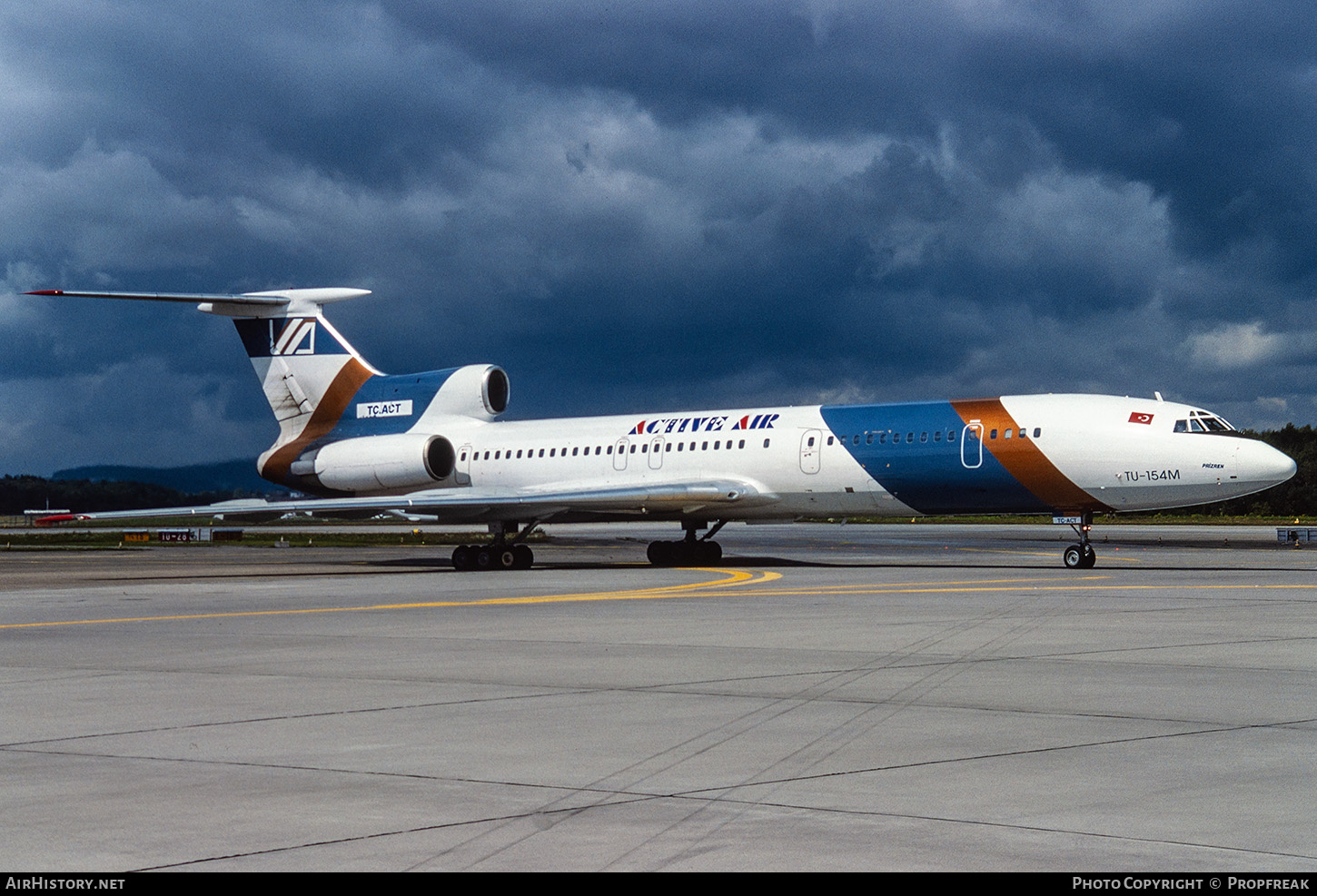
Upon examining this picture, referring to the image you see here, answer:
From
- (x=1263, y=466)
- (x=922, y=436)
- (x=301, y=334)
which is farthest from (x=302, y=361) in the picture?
(x=1263, y=466)

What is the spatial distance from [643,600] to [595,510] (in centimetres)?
1377

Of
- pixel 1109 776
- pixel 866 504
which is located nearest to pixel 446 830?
pixel 1109 776

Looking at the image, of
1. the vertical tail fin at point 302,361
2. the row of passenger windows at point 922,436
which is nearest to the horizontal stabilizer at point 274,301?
the vertical tail fin at point 302,361

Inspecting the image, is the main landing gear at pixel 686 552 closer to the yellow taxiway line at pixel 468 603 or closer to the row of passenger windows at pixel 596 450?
the row of passenger windows at pixel 596 450

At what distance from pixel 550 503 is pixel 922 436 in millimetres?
9456

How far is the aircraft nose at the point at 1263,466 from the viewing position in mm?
27828

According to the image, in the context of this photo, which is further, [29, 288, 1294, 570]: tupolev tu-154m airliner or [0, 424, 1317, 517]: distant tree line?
[0, 424, 1317, 517]: distant tree line

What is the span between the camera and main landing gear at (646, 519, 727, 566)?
35.7 metres

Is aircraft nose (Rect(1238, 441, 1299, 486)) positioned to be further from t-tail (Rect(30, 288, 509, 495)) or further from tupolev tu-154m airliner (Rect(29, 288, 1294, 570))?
t-tail (Rect(30, 288, 509, 495))

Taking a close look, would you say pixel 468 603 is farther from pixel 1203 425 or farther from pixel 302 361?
pixel 302 361

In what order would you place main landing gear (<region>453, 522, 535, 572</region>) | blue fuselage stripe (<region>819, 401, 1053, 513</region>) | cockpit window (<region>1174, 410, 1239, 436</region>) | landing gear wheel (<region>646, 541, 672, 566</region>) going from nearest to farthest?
cockpit window (<region>1174, 410, 1239, 436</region>) < blue fuselage stripe (<region>819, 401, 1053, 513</region>) < main landing gear (<region>453, 522, 535, 572</region>) < landing gear wheel (<region>646, 541, 672, 566</region>)

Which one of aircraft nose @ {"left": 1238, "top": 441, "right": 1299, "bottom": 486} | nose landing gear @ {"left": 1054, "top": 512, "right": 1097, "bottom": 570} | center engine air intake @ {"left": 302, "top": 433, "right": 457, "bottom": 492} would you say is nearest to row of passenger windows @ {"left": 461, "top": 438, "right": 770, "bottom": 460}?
center engine air intake @ {"left": 302, "top": 433, "right": 457, "bottom": 492}

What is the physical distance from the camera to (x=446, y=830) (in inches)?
238

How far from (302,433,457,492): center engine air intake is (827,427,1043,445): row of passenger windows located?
40.0 feet
